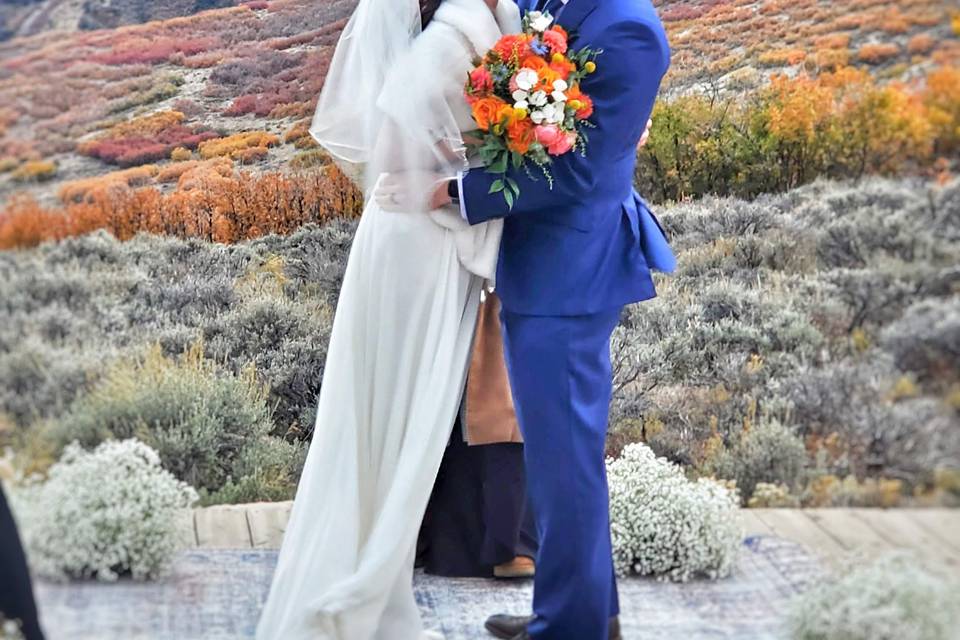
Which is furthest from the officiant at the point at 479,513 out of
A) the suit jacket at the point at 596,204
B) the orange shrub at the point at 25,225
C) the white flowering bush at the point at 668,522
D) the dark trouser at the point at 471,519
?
the orange shrub at the point at 25,225

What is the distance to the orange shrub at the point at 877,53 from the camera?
343cm

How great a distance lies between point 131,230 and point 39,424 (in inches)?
32.6

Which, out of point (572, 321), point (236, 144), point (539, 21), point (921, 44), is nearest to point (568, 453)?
point (572, 321)

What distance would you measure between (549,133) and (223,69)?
170 cm

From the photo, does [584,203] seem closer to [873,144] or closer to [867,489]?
[873,144]

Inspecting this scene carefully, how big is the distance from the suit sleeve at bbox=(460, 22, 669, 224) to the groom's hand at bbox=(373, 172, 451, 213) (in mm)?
134

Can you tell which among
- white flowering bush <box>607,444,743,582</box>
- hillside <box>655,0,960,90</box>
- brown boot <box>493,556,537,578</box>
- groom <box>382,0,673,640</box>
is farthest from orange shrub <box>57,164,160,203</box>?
hillside <box>655,0,960,90</box>

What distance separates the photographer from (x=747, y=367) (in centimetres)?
438

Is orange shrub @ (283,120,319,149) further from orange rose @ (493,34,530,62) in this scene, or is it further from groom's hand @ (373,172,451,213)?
orange rose @ (493,34,530,62)

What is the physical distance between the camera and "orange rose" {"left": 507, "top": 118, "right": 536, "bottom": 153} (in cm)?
309

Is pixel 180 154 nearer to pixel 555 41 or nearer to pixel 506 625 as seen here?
pixel 555 41

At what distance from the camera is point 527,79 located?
3.06 meters

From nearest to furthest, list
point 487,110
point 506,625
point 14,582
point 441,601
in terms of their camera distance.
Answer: point 14,582
point 487,110
point 506,625
point 441,601

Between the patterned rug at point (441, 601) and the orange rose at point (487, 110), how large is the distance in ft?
4.95
